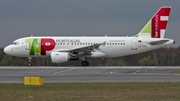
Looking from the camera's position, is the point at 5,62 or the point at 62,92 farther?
the point at 5,62

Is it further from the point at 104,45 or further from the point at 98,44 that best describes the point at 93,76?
the point at 104,45

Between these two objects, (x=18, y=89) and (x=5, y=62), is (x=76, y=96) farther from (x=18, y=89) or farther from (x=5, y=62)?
(x=5, y=62)

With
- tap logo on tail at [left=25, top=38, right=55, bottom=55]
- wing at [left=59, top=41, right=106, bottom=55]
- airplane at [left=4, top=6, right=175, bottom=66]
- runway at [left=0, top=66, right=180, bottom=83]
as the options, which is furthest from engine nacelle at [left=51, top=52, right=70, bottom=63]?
runway at [left=0, top=66, right=180, bottom=83]

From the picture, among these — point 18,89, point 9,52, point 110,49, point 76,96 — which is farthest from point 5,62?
point 76,96

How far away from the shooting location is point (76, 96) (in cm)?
2034

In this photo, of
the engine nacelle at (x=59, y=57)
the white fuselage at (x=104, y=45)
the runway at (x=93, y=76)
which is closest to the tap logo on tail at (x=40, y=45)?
the white fuselage at (x=104, y=45)

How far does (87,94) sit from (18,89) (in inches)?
Answer: 167

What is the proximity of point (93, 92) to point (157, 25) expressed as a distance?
32.3m

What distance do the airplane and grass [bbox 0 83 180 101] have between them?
2626cm

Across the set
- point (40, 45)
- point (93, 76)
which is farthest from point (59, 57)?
point (93, 76)

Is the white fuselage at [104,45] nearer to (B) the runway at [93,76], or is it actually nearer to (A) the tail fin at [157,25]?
(A) the tail fin at [157,25]

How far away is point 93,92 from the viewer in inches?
864

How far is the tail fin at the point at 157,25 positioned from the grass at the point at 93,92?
90.9ft

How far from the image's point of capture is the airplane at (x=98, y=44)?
51.6 m
